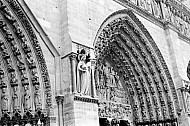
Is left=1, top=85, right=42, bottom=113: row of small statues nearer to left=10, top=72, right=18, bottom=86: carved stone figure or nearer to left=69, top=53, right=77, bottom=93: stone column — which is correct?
left=10, top=72, right=18, bottom=86: carved stone figure

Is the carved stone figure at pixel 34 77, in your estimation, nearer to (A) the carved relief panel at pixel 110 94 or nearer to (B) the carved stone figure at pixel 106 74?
(A) the carved relief panel at pixel 110 94

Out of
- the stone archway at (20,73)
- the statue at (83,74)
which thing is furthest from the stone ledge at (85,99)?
the stone archway at (20,73)

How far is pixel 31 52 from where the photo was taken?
6914 mm

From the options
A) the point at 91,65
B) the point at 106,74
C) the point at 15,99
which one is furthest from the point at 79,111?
the point at 106,74

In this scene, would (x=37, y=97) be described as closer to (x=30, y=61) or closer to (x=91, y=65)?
(x=30, y=61)

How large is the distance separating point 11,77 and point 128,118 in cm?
559

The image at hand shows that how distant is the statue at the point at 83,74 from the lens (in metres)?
7.02

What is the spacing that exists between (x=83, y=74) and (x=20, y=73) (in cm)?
160

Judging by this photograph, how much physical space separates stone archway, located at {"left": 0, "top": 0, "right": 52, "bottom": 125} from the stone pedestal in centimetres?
47

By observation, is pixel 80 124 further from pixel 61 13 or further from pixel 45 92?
pixel 61 13

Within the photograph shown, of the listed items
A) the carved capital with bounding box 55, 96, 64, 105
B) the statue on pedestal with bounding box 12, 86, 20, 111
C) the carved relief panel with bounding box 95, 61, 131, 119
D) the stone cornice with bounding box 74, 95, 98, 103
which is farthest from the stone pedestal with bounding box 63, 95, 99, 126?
the carved relief panel with bounding box 95, 61, 131, 119

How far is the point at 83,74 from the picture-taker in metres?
7.16

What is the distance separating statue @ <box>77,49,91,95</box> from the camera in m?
7.02

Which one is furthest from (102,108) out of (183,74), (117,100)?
(183,74)
